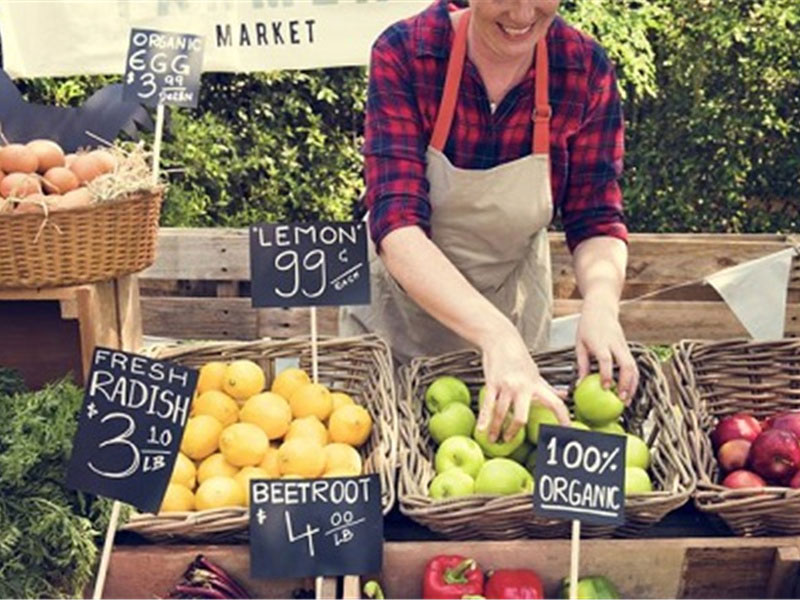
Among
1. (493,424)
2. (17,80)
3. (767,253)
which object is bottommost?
(493,424)

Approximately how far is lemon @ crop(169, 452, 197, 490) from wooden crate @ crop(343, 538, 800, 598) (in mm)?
442

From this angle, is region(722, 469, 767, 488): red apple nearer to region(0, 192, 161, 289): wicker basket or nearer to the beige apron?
the beige apron

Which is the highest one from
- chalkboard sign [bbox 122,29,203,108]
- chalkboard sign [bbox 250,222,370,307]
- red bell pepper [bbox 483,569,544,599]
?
chalkboard sign [bbox 122,29,203,108]

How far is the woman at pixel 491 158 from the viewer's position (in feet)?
7.37

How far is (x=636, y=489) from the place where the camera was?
2.09m

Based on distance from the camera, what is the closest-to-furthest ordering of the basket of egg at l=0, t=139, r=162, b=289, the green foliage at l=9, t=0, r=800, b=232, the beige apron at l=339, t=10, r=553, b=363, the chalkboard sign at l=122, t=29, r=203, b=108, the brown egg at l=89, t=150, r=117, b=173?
the basket of egg at l=0, t=139, r=162, b=289
the beige apron at l=339, t=10, r=553, b=363
the brown egg at l=89, t=150, r=117, b=173
the chalkboard sign at l=122, t=29, r=203, b=108
the green foliage at l=9, t=0, r=800, b=232

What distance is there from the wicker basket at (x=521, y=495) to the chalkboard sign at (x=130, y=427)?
0.44 meters

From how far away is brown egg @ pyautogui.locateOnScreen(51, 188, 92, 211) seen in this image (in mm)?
2387

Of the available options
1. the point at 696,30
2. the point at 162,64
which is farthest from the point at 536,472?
the point at 696,30

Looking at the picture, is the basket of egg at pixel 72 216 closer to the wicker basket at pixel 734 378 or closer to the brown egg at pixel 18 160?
the brown egg at pixel 18 160

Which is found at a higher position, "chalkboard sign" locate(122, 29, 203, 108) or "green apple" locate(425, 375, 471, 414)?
"chalkboard sign" locate(122, 29, 203, 108)

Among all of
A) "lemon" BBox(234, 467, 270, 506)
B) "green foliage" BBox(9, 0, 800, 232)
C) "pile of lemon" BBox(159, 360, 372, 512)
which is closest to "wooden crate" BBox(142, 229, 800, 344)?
"green foliage" BBox(9, 0, 800, 232)

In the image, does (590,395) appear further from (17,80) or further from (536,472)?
(17,80)

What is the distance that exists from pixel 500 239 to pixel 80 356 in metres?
1.05
